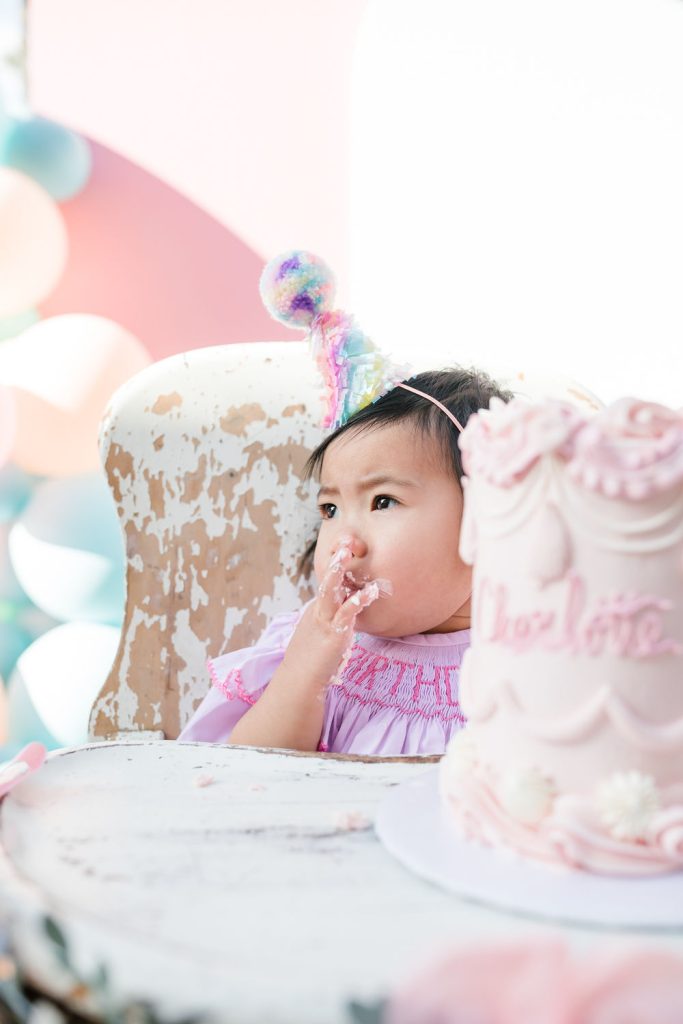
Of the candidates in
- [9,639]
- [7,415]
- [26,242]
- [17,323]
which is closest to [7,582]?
[9,639]

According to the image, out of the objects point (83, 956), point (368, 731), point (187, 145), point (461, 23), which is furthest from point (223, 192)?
point (83, 956)

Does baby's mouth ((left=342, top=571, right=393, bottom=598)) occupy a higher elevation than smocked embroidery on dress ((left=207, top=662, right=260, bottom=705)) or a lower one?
higher

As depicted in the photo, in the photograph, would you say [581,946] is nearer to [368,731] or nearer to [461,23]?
[368,731]

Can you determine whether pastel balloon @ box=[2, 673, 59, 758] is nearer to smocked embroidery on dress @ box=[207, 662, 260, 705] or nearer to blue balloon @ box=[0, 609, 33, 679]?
blue balloon @ box=[0, 609, 33, 679]

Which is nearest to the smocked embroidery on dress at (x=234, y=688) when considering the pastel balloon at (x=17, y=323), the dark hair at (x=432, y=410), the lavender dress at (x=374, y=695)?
the lavender dress at (x=374, y=695)

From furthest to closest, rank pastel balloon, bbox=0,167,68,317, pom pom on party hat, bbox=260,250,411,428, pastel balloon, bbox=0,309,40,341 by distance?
pastel balloon, bbox=0,309,40,341, pastel balloon, bbox=0,167,68,317, pom pom on party hat, bbox=260,250,411,428

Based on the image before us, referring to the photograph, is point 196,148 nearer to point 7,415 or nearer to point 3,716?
point 7,415

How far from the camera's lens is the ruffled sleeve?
1.23 meters

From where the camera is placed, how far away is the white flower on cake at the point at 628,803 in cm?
52

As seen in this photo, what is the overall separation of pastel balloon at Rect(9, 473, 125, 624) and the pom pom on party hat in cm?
Result: 132

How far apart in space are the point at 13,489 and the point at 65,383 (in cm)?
35

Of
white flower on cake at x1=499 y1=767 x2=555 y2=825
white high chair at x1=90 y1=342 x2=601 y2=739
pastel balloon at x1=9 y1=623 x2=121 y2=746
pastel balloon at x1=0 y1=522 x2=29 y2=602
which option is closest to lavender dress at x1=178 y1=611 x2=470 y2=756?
white high chair at x1=90 y1=342 x2=601 y2=739

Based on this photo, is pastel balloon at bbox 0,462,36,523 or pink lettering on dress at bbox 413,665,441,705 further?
pastel balloon at bbox 0,462,36,523

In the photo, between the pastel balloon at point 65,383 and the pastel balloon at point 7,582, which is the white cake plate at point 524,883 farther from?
the pastel balloon at point 7,582
